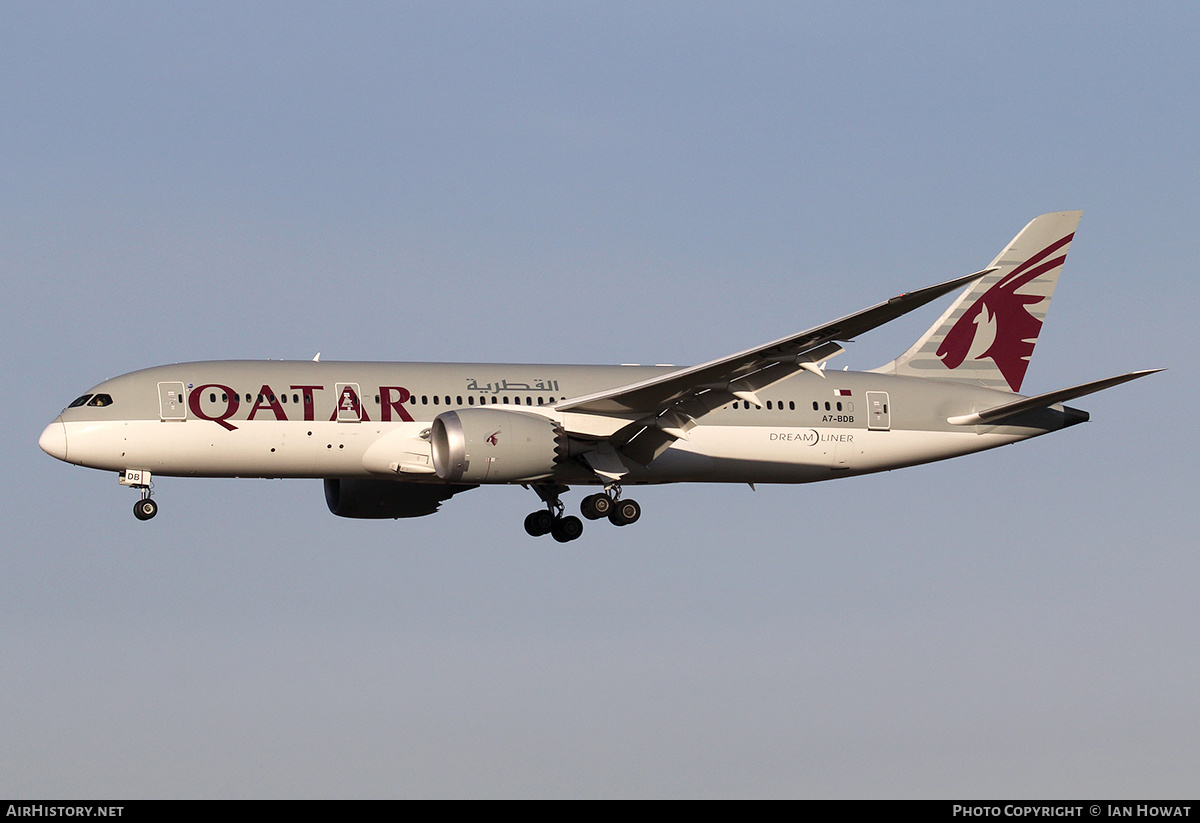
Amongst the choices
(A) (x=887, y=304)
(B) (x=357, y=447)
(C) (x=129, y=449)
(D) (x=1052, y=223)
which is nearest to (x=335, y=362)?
(B) (x=357, y=447)

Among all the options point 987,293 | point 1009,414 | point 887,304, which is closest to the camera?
point 887,304

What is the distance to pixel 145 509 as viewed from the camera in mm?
42844

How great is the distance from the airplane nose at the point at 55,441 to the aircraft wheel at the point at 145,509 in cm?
219

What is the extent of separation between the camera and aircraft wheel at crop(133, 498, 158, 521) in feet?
141

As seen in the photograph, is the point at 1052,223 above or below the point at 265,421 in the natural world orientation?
above

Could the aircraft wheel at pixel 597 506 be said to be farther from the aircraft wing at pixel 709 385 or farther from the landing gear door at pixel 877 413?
the landing gear door at pixel 877 413

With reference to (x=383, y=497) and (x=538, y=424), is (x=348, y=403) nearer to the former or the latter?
(x=538, y=424)

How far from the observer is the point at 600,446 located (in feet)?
144

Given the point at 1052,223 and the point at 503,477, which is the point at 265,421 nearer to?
the point at 503,477

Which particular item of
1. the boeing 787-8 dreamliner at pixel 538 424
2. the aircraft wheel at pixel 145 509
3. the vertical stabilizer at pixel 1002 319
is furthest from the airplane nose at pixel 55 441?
the vertical stabilizer at pixel 1002 319

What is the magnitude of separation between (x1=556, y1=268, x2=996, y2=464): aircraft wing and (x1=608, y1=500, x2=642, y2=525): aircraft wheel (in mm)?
1346
